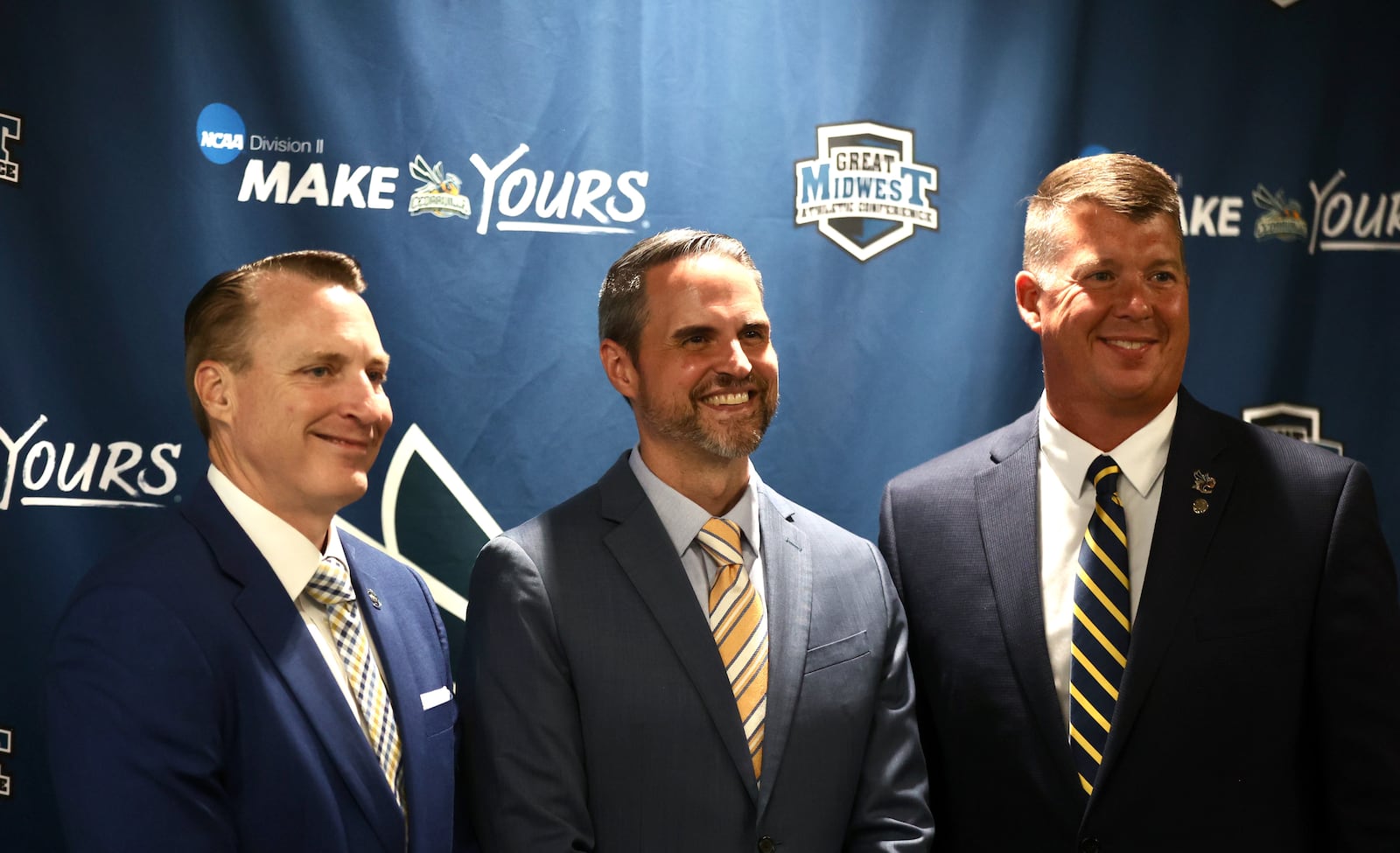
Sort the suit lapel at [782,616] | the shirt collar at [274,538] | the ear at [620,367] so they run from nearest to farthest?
the shirt collar at [274,538], the suit lapel at [782,616], the ear at [620,367]

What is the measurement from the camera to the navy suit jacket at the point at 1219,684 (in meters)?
2.07

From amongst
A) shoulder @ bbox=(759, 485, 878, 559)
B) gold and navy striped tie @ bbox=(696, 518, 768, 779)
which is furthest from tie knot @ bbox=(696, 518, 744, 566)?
shoulder @ bbox=(759, 485, 878, 559)

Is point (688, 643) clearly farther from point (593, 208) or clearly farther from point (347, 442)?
point (593, 208)

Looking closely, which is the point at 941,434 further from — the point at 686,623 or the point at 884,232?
the point at 686,623

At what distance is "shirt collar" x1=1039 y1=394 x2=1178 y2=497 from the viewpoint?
7.34 ft

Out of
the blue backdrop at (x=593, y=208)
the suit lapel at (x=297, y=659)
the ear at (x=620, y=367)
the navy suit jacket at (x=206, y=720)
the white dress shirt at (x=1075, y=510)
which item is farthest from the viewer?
the blue backdrop at (x=593, y=208)

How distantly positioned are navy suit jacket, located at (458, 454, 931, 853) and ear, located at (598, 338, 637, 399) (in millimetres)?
195

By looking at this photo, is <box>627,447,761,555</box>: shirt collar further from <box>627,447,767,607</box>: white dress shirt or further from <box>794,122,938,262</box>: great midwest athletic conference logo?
<box>794,122,938,262</box>: great midwest athletic conference logo

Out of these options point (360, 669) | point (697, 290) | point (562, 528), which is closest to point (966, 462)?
point (697, 290)

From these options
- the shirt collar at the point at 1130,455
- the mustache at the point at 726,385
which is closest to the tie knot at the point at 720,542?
the mustache at the point at 726,385

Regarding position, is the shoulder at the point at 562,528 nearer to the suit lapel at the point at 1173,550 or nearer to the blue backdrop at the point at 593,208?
the blue backdrop at the point at 593,208

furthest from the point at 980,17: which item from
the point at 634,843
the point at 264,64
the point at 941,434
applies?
the point at 634,843

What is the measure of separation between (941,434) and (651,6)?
3.92ft

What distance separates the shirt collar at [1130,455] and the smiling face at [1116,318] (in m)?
0.03
